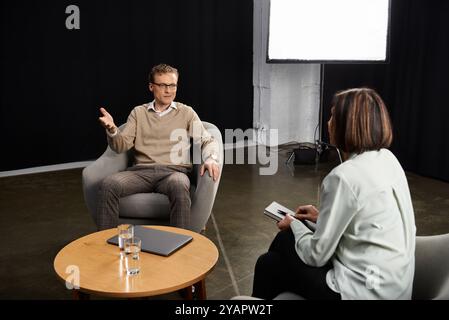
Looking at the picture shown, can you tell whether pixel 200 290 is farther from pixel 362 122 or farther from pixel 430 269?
pixel 362 122

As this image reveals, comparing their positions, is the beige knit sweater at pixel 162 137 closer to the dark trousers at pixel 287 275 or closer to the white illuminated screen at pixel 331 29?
the dark trousers at pixel 287 275

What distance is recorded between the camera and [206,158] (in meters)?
2.99

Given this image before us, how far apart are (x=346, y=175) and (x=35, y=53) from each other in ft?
13.0

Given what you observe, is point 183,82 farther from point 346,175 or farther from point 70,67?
point 346,175

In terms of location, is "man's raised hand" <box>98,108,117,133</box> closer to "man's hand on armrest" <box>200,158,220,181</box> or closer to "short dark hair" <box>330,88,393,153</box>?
"man's hand on armrest" <box>200,158,220,181</box>

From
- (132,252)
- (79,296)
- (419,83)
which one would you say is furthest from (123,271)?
(419,83)

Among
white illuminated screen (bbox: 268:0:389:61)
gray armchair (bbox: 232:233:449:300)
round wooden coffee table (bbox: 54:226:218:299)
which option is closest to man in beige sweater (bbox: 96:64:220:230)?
round wooden coffee table (bbox: 54:226:218:299)

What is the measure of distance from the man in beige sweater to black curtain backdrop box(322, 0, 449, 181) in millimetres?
2572

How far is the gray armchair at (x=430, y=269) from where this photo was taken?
174 cm

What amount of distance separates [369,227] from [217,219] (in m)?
2.24

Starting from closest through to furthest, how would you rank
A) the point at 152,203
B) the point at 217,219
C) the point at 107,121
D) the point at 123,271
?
1. the point at 123,271
2. the point at 152,203
3. the point at 107,121
4. the point at 217,219

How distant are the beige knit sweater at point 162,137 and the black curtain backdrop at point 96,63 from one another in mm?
2041

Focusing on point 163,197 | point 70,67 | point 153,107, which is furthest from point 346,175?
point 70,67

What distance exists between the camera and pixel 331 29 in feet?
16.0
